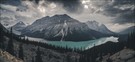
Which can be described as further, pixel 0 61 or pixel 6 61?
pixel 6 61
